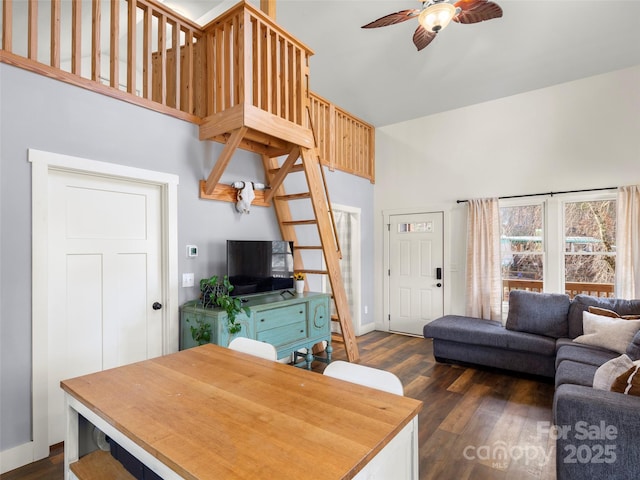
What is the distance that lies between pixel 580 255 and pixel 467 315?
150 cm

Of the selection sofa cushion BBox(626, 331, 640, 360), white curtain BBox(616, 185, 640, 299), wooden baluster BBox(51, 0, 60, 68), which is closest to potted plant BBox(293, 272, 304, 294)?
wooden baluster BBox(51, 0, 60, 68)

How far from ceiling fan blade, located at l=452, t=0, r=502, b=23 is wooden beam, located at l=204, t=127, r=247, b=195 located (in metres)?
1.96

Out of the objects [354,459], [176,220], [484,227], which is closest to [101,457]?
[354,459]

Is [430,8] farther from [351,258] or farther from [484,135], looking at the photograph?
[351,258]

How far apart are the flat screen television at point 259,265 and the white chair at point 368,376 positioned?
179cm

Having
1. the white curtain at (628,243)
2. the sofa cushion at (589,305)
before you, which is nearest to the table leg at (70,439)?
the sofa cushion at (589,305)

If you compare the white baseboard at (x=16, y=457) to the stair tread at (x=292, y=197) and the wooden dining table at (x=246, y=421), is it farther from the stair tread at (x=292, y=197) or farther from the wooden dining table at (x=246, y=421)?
the stair tread at (x=292, y=197)

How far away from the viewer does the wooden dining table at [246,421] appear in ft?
2.90

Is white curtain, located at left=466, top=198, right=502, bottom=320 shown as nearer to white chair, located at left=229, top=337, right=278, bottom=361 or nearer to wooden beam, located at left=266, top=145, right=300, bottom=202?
wooden beam, located at left=266, top=145, right=300, bottom=202

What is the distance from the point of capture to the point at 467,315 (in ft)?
15.0

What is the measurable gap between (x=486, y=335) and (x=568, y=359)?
89cm

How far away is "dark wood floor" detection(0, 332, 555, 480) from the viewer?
6.82 feet

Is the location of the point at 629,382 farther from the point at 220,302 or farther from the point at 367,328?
the point at 367,328

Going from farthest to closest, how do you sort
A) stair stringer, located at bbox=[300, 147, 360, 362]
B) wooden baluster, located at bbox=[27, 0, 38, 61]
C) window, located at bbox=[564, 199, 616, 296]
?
window, located at bbox=[564, 199, 616, 296]
stair stringer, located at bbox=[300, 147, 360, 362]
wooden baluster, located at bbox=[27, 0, 38, 61]
